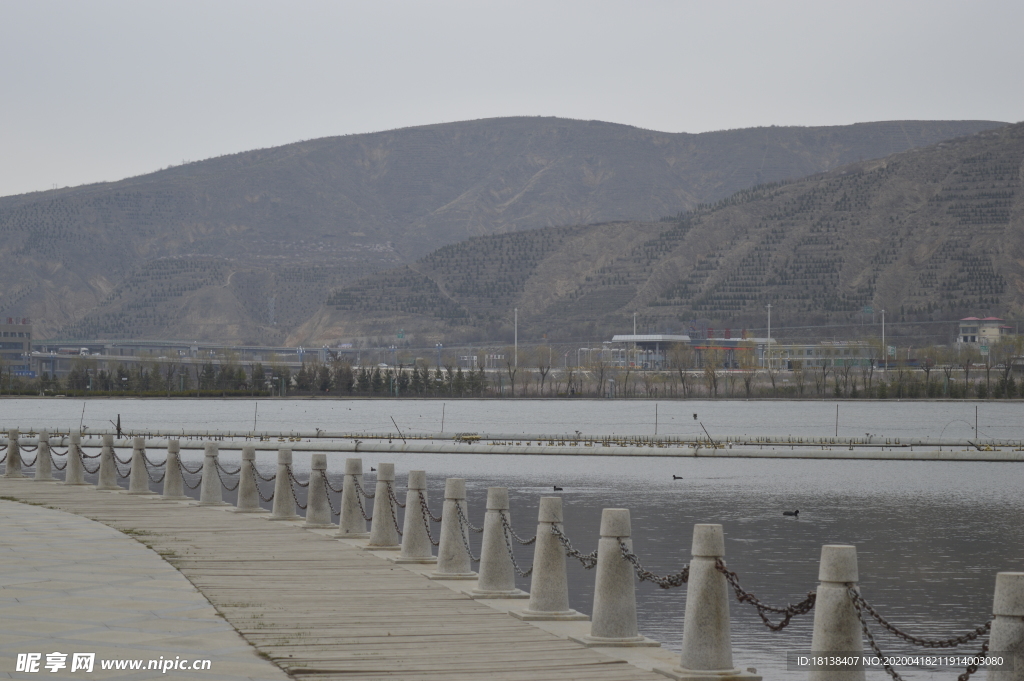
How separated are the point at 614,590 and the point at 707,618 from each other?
1.85m

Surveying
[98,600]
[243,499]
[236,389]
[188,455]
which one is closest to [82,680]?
[98,600]

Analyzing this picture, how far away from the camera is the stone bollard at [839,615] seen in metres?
11.7

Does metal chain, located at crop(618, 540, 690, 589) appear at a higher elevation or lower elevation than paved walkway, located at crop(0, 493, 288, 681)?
higher

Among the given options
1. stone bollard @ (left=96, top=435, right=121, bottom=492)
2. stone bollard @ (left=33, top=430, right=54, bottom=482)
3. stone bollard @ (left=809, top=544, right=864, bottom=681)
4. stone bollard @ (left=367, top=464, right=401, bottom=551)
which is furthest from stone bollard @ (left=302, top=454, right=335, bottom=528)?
stone bollard @ (left=809, top=544, right=864, bottom=681)

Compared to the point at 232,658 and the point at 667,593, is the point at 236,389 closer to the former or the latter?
the point at 667,593

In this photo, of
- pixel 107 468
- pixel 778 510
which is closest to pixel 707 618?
pixel 107 468

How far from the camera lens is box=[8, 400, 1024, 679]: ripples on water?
29.5m

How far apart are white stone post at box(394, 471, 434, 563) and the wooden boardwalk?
0.50 meters

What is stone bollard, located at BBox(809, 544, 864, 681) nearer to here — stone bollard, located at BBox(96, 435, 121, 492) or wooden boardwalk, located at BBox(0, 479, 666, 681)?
wooden boardwalk, located at BBox(0, 479, 666, 681)

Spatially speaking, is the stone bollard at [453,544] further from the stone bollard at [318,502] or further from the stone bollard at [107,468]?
Answer: the stone bollard at [107,468]

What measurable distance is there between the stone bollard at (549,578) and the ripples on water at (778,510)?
20.5 feet

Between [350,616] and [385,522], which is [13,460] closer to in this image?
[385,522]
